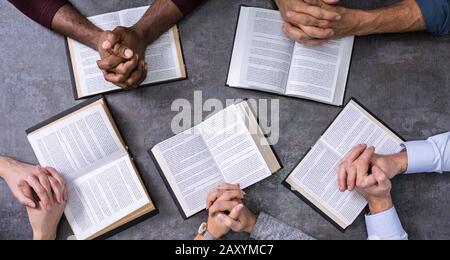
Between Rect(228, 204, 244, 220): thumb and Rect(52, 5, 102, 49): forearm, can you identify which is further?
Rect(52, 5, 102, 49): forearm

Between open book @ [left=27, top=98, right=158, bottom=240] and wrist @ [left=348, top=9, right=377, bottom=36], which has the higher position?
wrist @ [left=348, top=9, right=377, bottom=36]

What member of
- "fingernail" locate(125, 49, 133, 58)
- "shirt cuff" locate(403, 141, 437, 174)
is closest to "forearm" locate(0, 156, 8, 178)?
"fingernail" locate(125, 49, 133, 58)

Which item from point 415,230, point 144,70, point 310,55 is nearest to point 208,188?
point 144,70

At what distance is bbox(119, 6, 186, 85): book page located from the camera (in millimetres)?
1669

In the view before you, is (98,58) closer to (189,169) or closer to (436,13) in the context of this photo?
(189,169)

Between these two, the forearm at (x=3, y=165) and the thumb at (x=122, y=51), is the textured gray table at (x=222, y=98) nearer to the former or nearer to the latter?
the forearm at (x=3, y=165)

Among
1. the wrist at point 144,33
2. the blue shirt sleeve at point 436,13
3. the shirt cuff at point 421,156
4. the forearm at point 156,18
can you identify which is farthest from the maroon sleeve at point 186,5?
the shirt cuff at point 421,156

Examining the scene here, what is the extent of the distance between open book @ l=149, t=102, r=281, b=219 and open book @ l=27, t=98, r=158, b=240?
0.39ft

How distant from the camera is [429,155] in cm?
154

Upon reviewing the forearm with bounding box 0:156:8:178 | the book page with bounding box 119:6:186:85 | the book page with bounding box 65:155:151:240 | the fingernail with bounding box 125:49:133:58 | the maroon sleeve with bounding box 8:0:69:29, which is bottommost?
the book page with bounding box 65:155:151:240

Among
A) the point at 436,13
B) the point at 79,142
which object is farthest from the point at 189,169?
the point at 436,13

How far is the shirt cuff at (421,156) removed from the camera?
154cm

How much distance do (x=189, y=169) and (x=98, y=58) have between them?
50 centimetres

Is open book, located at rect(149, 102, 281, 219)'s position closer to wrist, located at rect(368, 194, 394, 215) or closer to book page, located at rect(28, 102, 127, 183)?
book page, located at rect(28, 102, 127, 183)
